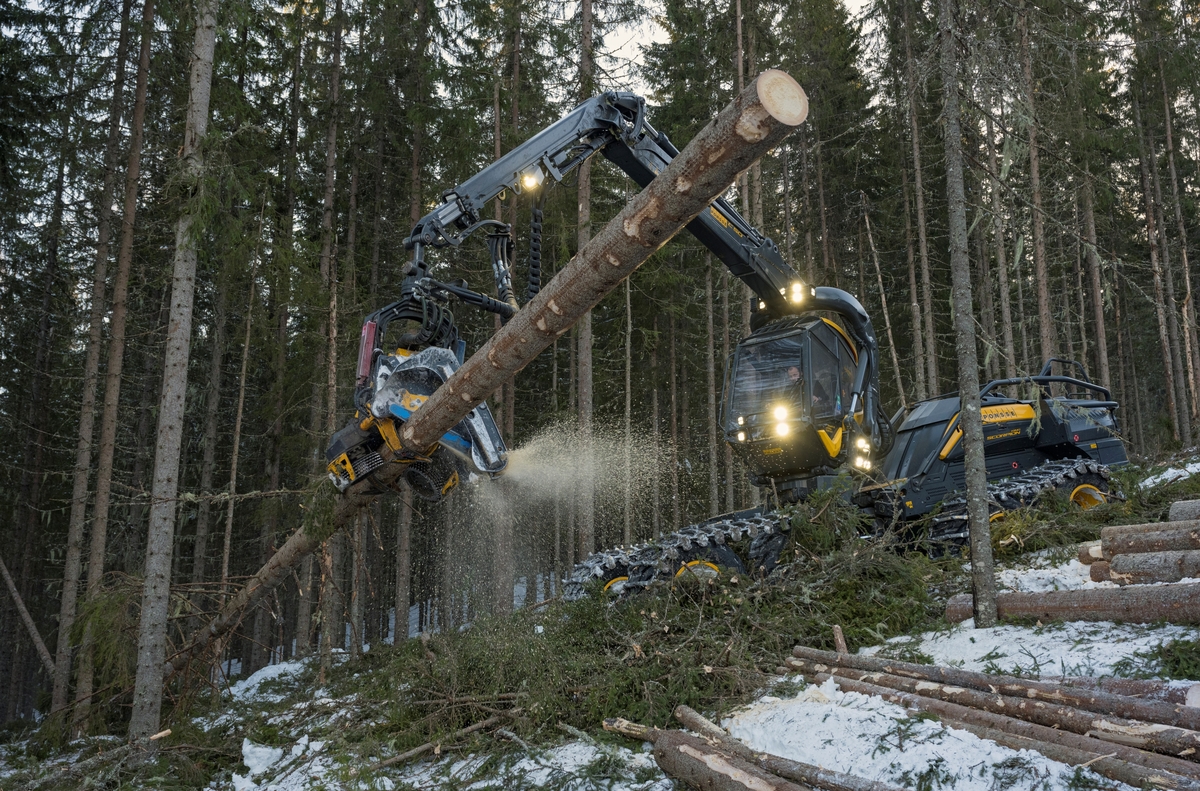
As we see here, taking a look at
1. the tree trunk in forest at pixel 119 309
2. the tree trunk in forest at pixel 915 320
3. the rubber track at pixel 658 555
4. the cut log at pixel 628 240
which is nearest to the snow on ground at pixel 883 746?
the rubber track at pixel 658 555

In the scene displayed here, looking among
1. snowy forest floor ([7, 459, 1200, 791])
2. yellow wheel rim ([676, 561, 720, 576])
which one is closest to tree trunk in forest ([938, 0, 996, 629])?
snowy forest floor ([7, 459, 1200, 791])

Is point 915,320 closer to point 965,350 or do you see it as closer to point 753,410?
point 753,410

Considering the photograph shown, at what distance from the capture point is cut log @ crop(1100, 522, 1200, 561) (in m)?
5.52

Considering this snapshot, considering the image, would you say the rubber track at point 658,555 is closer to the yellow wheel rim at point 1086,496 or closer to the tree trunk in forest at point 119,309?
the yellow wheel rim at point 1086,496

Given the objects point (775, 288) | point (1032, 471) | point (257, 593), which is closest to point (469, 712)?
point (257, 593)

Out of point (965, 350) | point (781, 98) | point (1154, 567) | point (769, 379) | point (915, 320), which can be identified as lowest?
point (1154, 567)

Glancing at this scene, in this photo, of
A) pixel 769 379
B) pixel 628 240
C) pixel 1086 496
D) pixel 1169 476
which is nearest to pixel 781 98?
pixel 628 240

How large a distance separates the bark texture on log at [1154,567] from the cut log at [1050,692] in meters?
1.55

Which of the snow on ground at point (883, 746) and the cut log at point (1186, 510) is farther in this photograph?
the cut log at point (1186, 510)

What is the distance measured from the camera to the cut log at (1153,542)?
18.1ft

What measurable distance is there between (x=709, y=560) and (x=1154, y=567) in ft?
12.1

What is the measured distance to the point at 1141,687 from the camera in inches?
156

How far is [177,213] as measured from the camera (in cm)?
763

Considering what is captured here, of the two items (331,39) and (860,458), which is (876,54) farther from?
(331,39)
